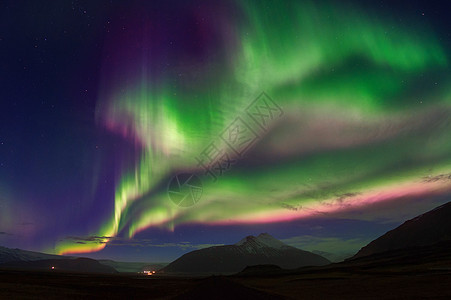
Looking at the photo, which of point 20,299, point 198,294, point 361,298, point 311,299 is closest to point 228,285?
point 198,294

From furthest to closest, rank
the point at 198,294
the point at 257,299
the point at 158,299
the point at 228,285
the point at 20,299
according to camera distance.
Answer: the point at 158,299, the point at 20,299, the point at 228,285, the point at 198,294, the point at 257,299

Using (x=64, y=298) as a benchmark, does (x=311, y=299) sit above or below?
below

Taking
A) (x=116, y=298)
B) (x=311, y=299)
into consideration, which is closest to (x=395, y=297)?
(x=311, y=299)

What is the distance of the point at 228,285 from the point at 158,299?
1645 cm

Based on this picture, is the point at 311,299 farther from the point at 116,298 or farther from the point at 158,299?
the point at 116,298

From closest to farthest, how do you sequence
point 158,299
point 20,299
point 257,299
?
point 257,299 → point 20,299 → point 158,299

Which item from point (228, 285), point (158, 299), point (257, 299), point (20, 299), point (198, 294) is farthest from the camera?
point (158, 299)

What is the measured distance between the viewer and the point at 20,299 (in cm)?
4672

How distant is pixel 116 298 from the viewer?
5416 cm

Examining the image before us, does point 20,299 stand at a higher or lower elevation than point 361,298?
higher

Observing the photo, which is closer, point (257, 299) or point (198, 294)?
point (257, 299)

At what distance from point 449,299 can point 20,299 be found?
210 ft

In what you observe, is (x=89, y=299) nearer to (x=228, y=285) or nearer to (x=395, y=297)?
(x=228, y=285)

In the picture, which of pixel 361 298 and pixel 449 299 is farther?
pixel 361 298
